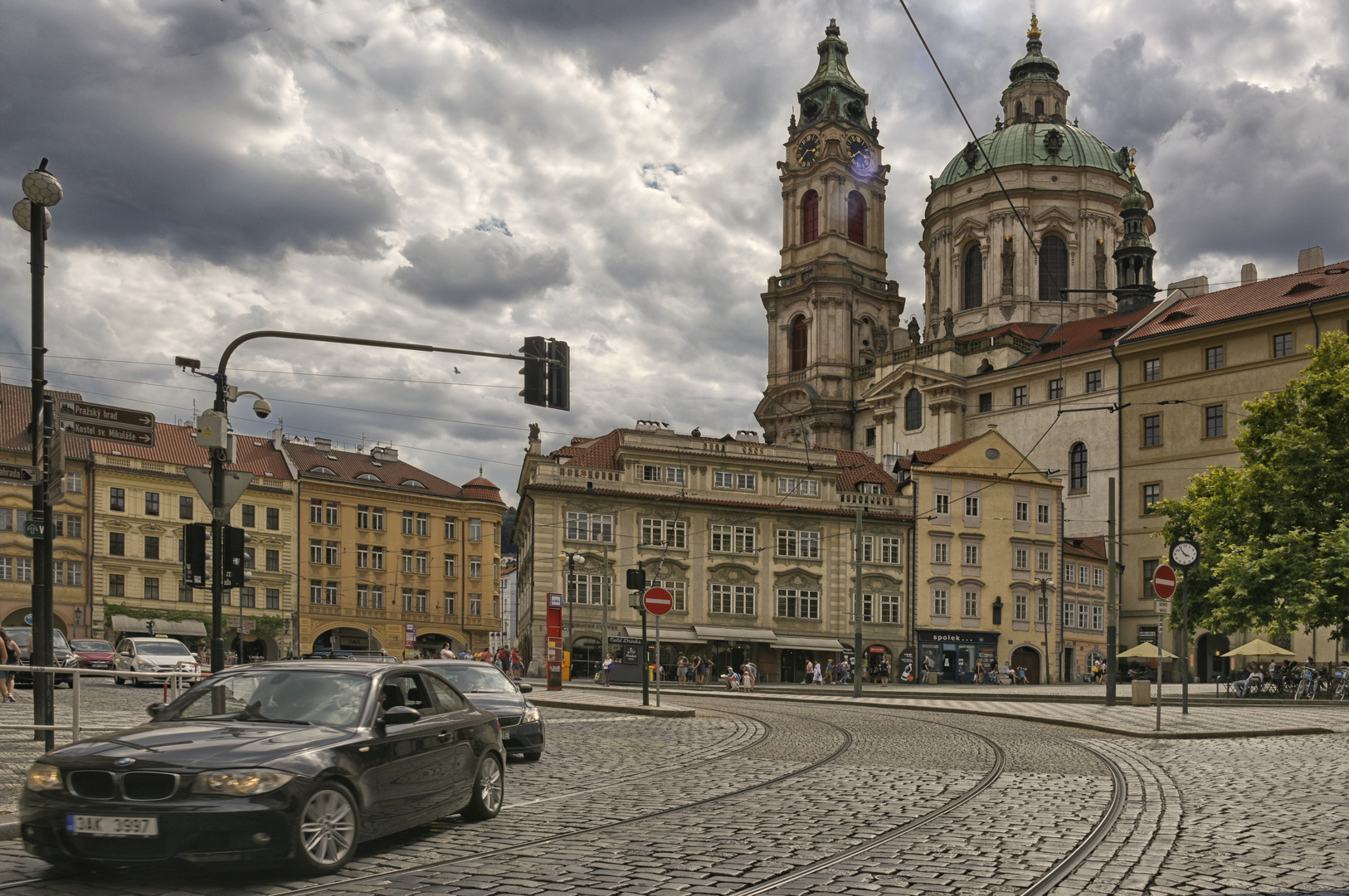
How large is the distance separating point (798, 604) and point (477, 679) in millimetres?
51423

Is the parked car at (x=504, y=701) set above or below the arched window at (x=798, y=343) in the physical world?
below

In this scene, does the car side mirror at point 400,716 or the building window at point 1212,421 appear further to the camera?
the building window at point 1212,421

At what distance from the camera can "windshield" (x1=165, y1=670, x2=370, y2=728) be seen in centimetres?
895

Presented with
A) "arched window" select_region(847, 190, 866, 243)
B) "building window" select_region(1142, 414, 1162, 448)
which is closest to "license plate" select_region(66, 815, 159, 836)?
"building window" select_region(1142, 414, 1162, 448)

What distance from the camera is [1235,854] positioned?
8.95 meters

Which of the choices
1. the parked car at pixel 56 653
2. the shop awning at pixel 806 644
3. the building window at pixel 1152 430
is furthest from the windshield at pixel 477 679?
the building window at pixel 1152 430

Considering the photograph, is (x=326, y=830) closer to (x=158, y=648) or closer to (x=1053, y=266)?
(x=158, y=648)

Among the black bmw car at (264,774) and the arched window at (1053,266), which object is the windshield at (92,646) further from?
the arched window at (1053,266)

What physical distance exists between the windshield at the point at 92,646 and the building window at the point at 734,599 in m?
31.7

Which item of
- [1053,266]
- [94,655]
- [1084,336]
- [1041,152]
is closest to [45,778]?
[94,655]

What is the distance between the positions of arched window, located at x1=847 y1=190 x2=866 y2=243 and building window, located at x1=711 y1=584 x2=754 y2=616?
4240 centimetres

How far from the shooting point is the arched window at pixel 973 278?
326ft

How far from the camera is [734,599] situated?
6612 centimetres

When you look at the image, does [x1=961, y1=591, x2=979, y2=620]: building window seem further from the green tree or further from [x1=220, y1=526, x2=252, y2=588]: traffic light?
[x1=220, y1=526, x2=252, y2=588]: traffic light
